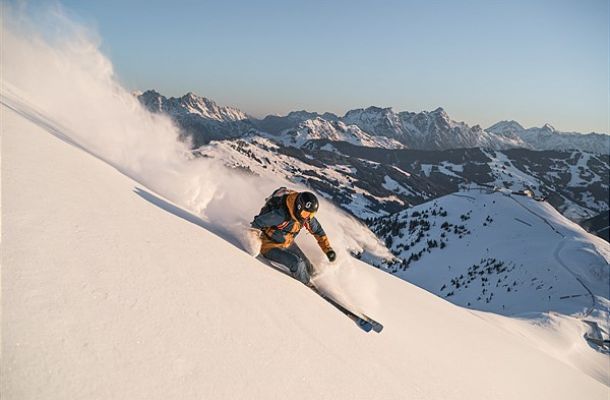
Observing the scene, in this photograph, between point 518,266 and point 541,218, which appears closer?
point 518,266

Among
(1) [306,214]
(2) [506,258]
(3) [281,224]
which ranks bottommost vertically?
(3) [281,224]

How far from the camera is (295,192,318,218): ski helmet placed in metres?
8.05

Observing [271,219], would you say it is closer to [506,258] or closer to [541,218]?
[506,258]

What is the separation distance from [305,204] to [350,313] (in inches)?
96.2

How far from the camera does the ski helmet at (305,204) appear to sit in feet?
26.4

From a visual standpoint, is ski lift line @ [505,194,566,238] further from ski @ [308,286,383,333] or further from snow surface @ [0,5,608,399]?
ski @ [308,286,383,333]

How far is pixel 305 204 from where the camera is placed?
805 centimetres

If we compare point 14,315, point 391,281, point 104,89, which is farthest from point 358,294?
point 104,89

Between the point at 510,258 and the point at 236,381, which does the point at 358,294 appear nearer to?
the point at 236,381

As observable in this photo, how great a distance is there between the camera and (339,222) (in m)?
11.2

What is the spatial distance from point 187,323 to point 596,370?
24170mm

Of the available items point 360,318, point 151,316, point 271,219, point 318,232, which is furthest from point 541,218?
point 151,316

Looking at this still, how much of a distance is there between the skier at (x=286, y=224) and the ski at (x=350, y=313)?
0.51 ft

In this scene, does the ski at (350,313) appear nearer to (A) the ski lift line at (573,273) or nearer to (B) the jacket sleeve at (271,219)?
(B) the jacket sleeve at (271,219)
